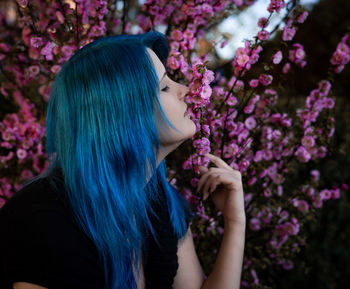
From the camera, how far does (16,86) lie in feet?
6.72

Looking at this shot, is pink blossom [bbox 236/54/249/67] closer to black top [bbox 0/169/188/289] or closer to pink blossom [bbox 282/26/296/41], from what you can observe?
pink blossom [bbox 282/26/296/41]

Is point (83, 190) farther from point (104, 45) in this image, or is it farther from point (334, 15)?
point (334, 15)

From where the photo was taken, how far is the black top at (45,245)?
0.86m

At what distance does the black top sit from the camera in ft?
2.84

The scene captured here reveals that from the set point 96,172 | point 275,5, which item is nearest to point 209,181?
point 96,172

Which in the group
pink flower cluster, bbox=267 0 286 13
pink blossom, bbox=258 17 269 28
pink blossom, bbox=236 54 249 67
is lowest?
pink blossom, bbox=236 54 249 67

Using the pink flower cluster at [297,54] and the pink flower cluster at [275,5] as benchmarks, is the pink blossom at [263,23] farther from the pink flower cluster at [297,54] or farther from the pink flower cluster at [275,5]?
the pink flower cluster at [297,54]

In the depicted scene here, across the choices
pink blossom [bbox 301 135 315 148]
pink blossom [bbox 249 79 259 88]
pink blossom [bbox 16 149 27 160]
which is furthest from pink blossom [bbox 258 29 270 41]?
pink blossom [bbox 16 149 27 160]

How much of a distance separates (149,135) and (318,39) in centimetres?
742

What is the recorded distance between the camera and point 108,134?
100 centimetres

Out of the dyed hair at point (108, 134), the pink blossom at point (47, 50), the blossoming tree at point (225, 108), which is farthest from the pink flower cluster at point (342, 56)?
the pink blossom at point (47, 50)

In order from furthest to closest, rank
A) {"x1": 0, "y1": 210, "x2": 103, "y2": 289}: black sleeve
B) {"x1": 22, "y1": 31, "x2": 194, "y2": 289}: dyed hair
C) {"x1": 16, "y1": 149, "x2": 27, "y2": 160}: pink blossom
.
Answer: {"x1": 16, "y1": 149, "x2": 27, "y2": 160}: pink blossom, {"x1": 22, "y1": 31, "x2": 194, "y2": 289}: dyed hair, {"x1": 0, "y1": 210, "x2": 103, "y2": 289}: black sleeve

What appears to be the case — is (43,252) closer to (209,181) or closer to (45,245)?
(45,245)

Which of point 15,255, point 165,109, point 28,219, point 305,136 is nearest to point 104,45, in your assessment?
point 165,109
